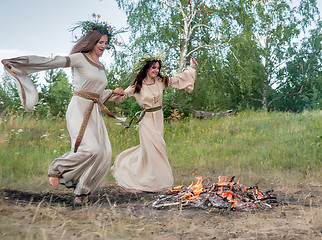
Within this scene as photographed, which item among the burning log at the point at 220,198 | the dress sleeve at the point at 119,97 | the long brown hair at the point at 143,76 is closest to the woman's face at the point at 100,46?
the dress sleeve at the point at 119,97

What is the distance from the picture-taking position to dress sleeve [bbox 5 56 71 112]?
5074mm

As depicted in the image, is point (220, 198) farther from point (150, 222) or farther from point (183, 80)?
point (183, 80)

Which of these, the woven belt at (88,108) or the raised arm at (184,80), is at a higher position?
the raised arm at (184,80)

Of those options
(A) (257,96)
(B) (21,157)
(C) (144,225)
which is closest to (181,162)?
(B) (21,157)

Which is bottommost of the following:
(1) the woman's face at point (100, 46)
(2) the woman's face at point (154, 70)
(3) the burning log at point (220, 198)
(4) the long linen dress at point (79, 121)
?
(3) the burning log at point (220, 198)

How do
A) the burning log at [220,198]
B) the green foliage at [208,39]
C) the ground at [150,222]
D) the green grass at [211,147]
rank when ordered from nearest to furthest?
the ground at [150,222] → the burning log at [220,198] → the green grass at [211,147] → the green foliage at [208,39]

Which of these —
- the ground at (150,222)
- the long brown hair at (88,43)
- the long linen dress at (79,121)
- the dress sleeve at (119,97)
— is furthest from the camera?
the dress sleeve at (119,97)

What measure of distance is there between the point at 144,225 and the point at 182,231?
0.44 metres

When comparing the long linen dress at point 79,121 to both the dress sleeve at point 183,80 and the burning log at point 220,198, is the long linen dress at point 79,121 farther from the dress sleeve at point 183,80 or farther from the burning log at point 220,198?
the dress sleeve at point 183,80

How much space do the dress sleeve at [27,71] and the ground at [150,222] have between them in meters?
1.40

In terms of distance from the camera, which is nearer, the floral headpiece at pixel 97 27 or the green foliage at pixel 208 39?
the floral headpiece at pixel 97 27

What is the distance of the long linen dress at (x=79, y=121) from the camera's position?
5.14 m

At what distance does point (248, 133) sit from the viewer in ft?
38.1

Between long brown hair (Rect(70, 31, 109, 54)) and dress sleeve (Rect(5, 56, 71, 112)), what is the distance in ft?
1.53
